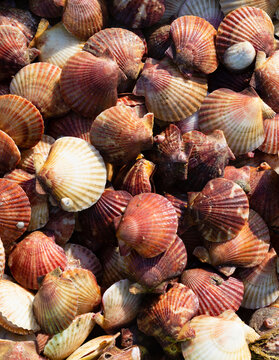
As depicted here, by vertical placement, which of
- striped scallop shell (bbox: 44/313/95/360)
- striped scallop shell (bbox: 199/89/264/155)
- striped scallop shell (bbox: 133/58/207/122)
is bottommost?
striped scallop shell (bbox: 44/313/95/360)

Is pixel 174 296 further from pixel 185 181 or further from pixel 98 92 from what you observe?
pixel 98 92

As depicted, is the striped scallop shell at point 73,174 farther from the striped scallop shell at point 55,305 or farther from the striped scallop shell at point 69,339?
the striped scallop shell at point 69,339

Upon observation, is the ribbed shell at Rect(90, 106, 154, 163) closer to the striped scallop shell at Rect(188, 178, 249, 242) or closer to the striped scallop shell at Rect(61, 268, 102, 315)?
the striped scallop shell at Rect(188, 178, 249, 242)

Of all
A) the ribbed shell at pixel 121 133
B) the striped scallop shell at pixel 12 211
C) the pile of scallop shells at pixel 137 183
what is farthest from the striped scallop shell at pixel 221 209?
the striped scallop shell at pixel 12 211

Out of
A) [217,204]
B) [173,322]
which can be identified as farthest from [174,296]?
[217,204]

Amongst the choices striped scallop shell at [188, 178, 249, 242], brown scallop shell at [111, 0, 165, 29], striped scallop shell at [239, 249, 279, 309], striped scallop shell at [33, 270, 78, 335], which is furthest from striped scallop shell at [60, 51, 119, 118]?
striped scallop shell at [239, 249, 279, 309]

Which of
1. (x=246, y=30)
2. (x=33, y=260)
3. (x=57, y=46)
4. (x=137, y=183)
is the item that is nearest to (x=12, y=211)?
(x=33, y=260)
